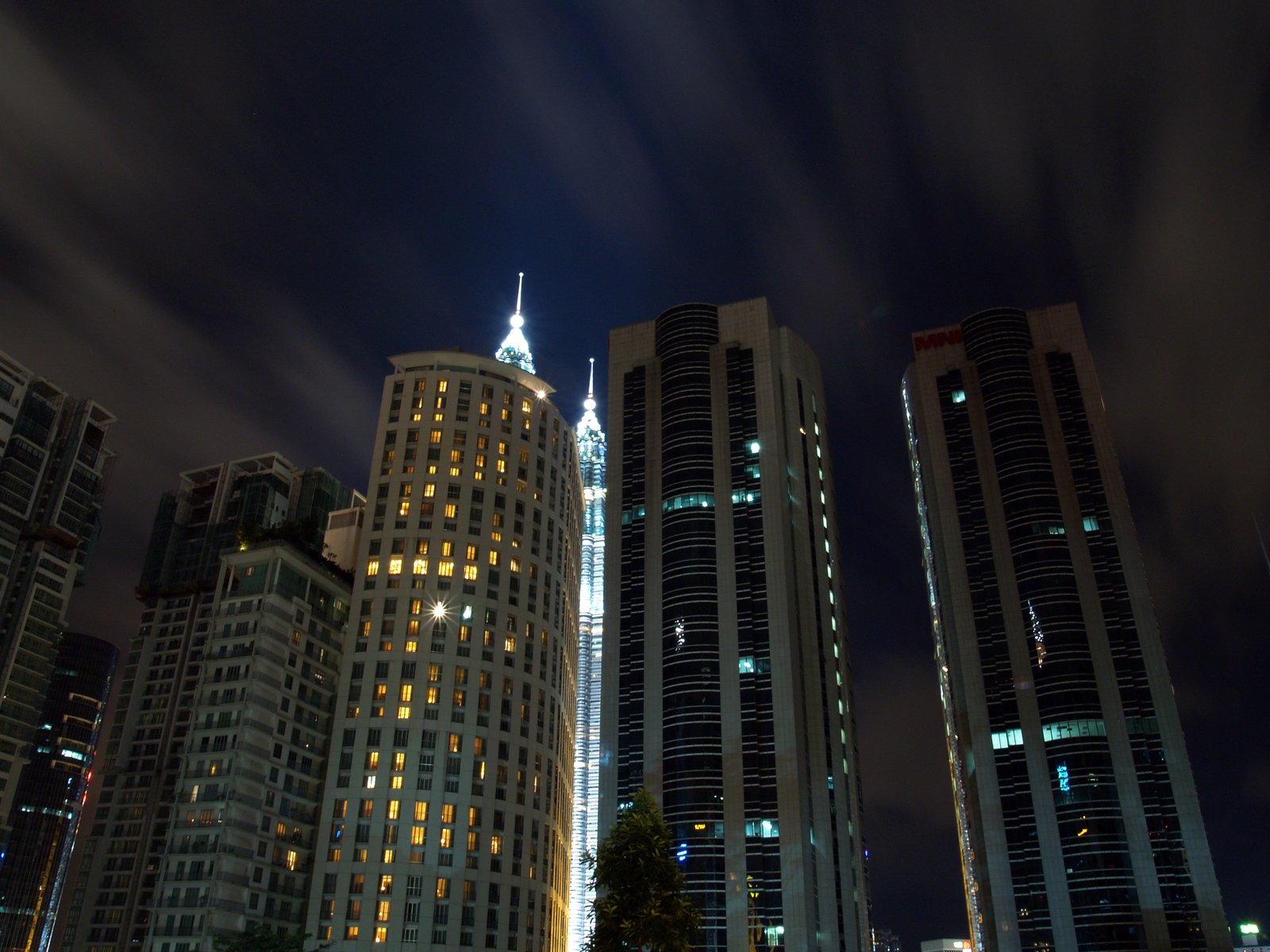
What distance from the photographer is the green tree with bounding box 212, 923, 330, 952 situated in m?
109

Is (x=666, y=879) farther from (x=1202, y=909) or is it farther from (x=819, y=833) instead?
(x=1202, y=909)

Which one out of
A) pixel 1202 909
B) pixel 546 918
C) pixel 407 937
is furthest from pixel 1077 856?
pixel 407 937

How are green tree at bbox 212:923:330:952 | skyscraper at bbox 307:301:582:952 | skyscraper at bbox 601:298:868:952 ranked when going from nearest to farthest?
green tree at bbox 212:923:330:952 → skyscraper at bbox 307:301:582:952 → skyscraper at bbox 601:298:868:952

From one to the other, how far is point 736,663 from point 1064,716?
57.3 m

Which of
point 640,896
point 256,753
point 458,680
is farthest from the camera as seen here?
point 458,680

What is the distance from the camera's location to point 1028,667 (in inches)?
7003

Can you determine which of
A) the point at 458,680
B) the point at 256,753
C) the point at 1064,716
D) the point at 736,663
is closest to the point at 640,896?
the point at 458,680

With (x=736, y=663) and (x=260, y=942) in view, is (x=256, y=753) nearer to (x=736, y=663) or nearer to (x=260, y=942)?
(x=260, y=942)

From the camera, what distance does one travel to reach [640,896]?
81688 millimetres

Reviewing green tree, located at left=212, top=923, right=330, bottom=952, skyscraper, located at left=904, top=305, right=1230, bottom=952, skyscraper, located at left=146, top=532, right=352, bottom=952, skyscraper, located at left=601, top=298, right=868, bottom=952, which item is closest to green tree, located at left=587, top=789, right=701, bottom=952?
green tree, located at left=212, top=923, right=330, bottom=952

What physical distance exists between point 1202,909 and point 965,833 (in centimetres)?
4721

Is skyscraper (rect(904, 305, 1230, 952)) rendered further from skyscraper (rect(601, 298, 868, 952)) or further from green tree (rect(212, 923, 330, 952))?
green tree (rect(212, 923, 330, 952))

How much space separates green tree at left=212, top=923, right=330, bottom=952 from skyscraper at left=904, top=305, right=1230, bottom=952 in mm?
109318

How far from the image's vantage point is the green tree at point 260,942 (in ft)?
357
